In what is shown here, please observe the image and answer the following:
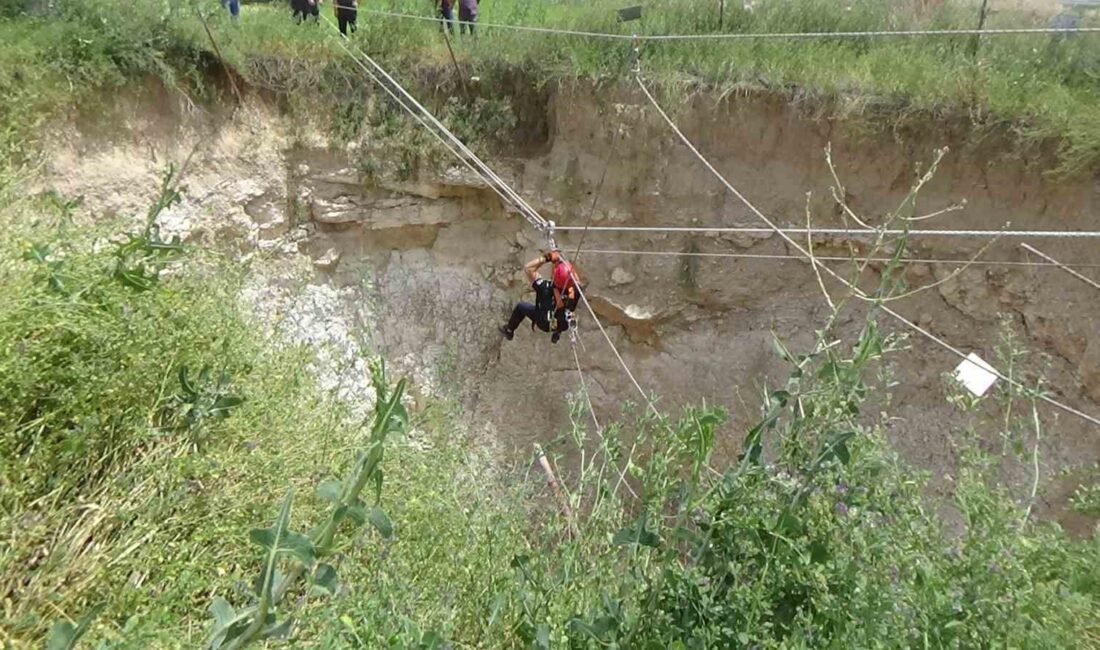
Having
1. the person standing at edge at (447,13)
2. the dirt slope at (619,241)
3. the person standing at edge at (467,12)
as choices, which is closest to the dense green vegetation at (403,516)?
the dirt slope at (619,241)

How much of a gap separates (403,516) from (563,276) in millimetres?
2641

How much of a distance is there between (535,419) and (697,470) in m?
5.59

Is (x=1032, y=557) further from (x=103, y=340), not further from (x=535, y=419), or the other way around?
(x=535, y=419)

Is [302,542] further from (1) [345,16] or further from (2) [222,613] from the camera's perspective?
(1) [345,16]

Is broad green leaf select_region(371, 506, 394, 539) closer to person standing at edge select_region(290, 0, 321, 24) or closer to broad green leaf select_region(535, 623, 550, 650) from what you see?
broad green leaf select_region(535, 623, 550, 650)

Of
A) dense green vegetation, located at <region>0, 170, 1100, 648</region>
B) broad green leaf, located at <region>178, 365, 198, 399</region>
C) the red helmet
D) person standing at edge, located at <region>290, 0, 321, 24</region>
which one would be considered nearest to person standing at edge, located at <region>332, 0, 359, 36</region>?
person standing at edge, located at <region>290, 0, 321, 24</region>

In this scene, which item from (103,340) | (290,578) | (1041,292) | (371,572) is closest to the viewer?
(290,578)

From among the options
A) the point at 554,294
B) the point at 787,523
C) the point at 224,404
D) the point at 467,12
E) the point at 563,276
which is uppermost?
the point at 467,12

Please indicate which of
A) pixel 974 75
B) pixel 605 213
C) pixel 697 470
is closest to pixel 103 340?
pixel 697 470

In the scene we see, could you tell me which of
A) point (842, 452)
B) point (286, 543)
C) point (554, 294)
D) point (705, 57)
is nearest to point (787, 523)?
point (842, 452)

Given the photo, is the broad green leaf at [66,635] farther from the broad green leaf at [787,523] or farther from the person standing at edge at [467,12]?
the person standing at edge at [467,12]

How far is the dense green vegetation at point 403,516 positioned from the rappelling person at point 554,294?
1507mm

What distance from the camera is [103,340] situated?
114 inches

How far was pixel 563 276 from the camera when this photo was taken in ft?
17.1
